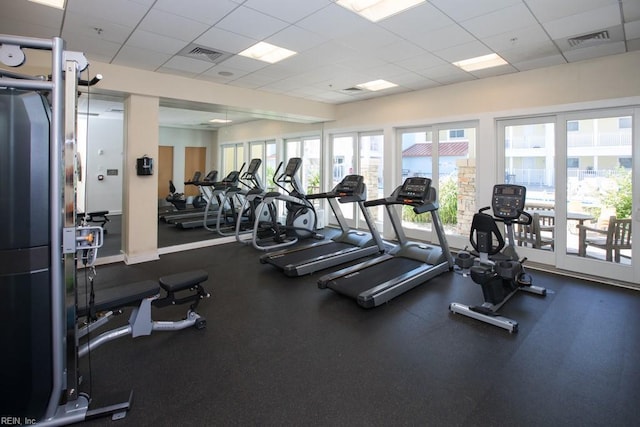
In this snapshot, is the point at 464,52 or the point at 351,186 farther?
the point at 351,186

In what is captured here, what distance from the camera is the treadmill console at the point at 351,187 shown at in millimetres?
5187

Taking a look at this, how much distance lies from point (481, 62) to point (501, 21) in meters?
1.49

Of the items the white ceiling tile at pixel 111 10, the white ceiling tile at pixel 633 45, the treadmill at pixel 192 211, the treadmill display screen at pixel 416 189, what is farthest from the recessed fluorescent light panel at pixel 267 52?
the white ceiling tile at pixel 633 45

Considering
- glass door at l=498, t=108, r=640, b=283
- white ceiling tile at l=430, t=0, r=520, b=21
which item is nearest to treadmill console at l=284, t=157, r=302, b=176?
glass door at l=498, t=108, r=640, b=283

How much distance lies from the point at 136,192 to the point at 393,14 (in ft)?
13.9

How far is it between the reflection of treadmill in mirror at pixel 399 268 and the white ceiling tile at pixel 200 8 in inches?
107

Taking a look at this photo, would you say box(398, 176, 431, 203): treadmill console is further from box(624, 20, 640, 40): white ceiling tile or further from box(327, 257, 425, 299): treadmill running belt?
box(624, 20, 640, 40): white ceiling tile

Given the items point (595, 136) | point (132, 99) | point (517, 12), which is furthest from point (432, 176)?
point (132, 99)

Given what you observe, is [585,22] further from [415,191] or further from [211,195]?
[211,195]

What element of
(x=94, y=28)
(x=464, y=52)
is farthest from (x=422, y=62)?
(x=94, y=28)

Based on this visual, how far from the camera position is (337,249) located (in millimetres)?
5480

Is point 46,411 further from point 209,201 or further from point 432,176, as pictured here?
point 432,176

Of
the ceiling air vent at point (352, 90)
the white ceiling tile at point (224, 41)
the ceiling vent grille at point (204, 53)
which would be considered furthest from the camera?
the ceiling air vent at point (352, 90)

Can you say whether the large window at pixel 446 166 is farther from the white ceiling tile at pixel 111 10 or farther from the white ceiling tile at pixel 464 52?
the white ceiling tile at pixel 111 10
